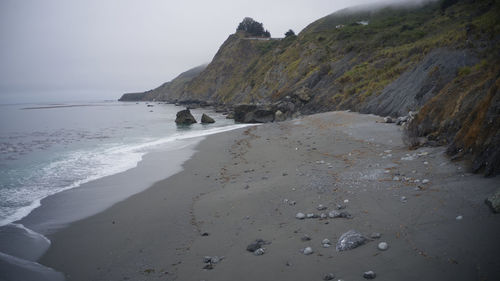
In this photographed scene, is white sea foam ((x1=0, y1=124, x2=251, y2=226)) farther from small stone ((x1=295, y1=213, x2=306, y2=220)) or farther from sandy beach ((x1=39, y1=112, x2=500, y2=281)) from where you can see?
small stone ((x1=295, y1=213, x2=306, y2=220))

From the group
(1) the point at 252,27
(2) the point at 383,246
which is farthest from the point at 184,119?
(1) the point at 252,27

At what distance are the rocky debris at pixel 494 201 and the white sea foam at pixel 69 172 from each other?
10.4 meters

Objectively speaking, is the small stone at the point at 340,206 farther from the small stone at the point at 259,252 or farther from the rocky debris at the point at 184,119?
the rocky debris at the point at 184,119

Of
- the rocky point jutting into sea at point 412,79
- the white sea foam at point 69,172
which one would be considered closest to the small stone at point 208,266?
the rocky point jutting into sea at point 412,79

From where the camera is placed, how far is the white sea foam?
28.4 feet

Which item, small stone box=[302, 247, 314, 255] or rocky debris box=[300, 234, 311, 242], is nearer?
small stone box=[302, 247, 314, 255]

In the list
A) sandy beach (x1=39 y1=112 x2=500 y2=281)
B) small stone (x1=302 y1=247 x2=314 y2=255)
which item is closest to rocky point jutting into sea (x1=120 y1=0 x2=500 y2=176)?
sandy beach (x1=39 y1=112 x2=500 y2=281)

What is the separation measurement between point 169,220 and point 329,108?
2752 centimetres

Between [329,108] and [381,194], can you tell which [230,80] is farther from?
[381,194]

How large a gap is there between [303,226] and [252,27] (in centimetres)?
12199

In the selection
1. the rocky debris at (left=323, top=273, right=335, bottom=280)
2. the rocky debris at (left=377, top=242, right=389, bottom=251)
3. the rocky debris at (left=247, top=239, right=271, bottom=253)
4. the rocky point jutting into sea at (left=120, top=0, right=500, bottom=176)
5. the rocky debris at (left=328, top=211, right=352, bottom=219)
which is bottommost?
the rocky debris at (left=247, top=239, right=271, bottom=253)

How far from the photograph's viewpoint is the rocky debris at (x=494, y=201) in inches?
156

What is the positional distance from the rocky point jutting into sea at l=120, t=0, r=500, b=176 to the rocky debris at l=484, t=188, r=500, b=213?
45.7 inches

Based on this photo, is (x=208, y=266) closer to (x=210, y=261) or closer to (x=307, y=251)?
(x=210, y=261)
